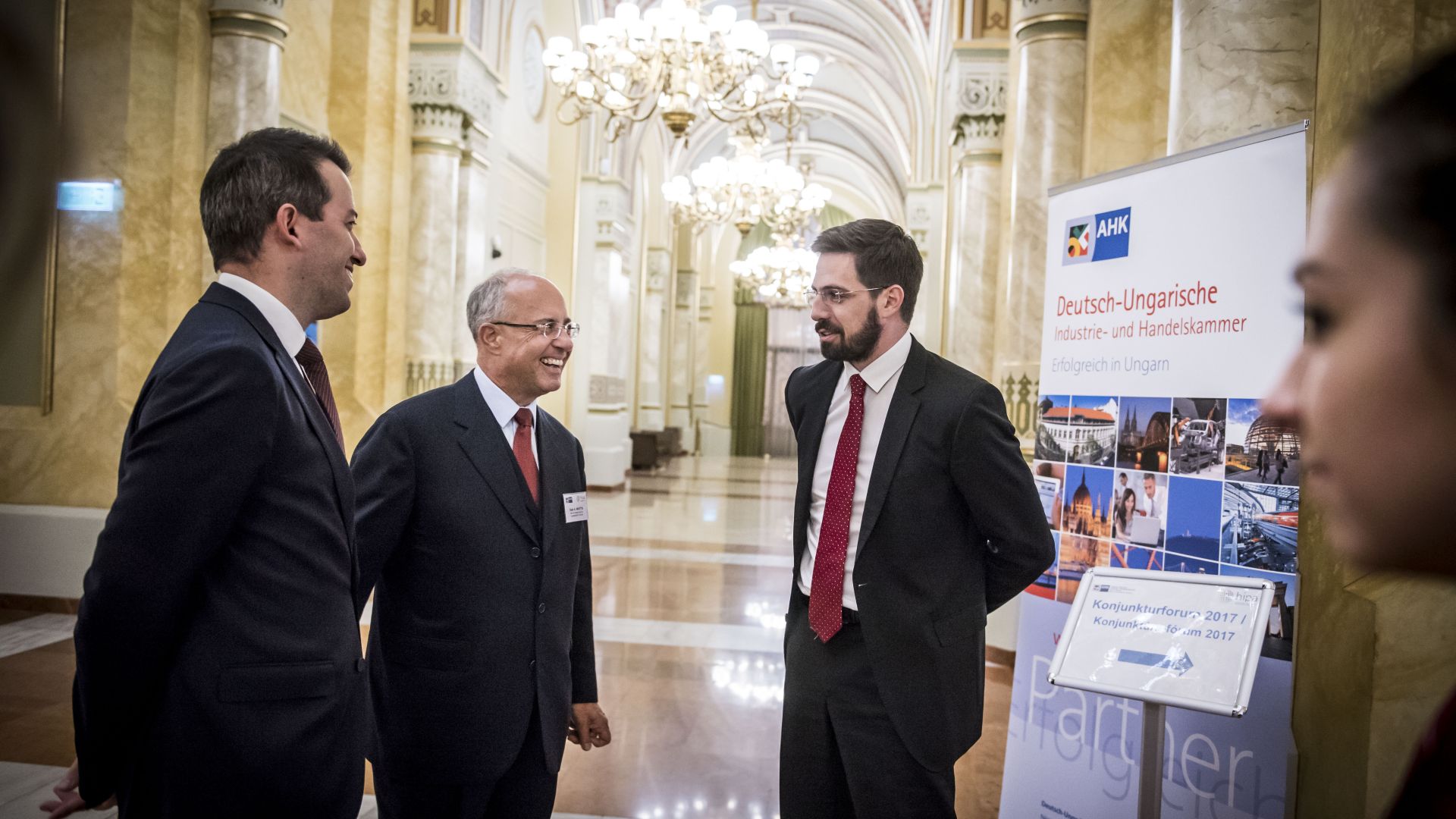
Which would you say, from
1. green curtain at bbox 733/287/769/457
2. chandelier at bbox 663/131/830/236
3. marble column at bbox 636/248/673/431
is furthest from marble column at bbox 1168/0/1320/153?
green curtain at bbox 733/287/769/457

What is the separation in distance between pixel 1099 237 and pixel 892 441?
1.48 m

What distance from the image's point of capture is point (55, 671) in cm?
445

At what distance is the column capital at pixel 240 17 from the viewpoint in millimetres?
5895

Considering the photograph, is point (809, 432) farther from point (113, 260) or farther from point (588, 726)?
point (113, 260)

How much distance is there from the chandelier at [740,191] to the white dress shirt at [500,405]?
10.2m

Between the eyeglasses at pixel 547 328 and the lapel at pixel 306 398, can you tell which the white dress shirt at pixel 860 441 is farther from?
the lapel at pixel 306 398

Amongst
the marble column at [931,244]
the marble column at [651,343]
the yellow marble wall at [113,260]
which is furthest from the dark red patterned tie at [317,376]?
the marble column at [651,343]

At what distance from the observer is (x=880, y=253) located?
2.32 metres

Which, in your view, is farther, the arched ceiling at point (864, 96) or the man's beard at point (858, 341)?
the arched ceiling at point (864, 96)

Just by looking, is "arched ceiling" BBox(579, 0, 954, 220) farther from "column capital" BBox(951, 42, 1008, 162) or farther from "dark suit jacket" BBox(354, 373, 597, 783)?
"dark suit jacket" BBox(354, 373, 597, 783)

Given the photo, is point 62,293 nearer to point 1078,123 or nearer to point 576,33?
point 1078,123

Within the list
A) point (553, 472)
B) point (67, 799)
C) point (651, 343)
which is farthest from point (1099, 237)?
point (651, 343)

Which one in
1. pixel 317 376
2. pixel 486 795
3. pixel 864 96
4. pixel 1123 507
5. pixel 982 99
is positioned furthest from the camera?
pixel 864 96

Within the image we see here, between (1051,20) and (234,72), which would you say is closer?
(1051,20)
